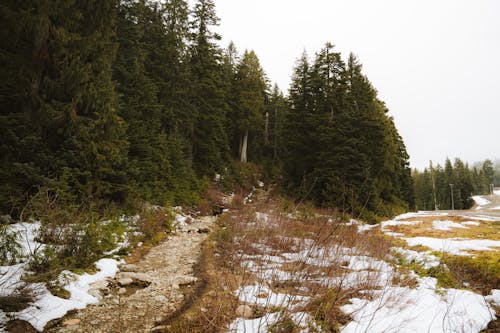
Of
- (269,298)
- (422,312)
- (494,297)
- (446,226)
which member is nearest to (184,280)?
(269,298)

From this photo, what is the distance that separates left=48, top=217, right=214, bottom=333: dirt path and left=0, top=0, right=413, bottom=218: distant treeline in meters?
3.15

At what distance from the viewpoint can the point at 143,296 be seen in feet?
13.4

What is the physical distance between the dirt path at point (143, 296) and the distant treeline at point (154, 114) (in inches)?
124

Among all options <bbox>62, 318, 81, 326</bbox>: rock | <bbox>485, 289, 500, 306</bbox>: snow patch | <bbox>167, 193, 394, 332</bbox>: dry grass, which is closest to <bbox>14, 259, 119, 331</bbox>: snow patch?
<bbox>62, 318, 81, 326</bbox>: rock

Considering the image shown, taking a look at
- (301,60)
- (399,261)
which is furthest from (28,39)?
(301,60)

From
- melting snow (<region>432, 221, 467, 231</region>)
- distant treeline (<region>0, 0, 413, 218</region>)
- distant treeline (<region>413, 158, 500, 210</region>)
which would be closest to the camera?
distant treeline (<region>0, 0, 413, 218</region>)

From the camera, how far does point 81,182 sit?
766 cm

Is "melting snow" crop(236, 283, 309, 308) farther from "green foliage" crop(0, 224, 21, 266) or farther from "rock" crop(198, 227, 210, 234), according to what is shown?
"rock" crop(198, 227, 210, 234)

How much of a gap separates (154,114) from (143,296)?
12261mm

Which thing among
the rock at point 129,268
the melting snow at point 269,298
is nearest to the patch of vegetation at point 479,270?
the melting snow at point 269,298

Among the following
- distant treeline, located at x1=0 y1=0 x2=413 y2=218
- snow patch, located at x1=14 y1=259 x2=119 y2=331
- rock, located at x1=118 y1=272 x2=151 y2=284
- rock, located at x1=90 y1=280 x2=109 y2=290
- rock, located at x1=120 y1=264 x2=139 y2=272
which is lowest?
rock, located at x1=120 y1=264 x2=139 y2=272

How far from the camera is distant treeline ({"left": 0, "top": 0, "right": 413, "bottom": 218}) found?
22.0 ft

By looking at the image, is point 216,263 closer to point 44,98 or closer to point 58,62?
point 44,98

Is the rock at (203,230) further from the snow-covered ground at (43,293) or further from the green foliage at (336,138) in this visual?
the green foliage at (336,138)
